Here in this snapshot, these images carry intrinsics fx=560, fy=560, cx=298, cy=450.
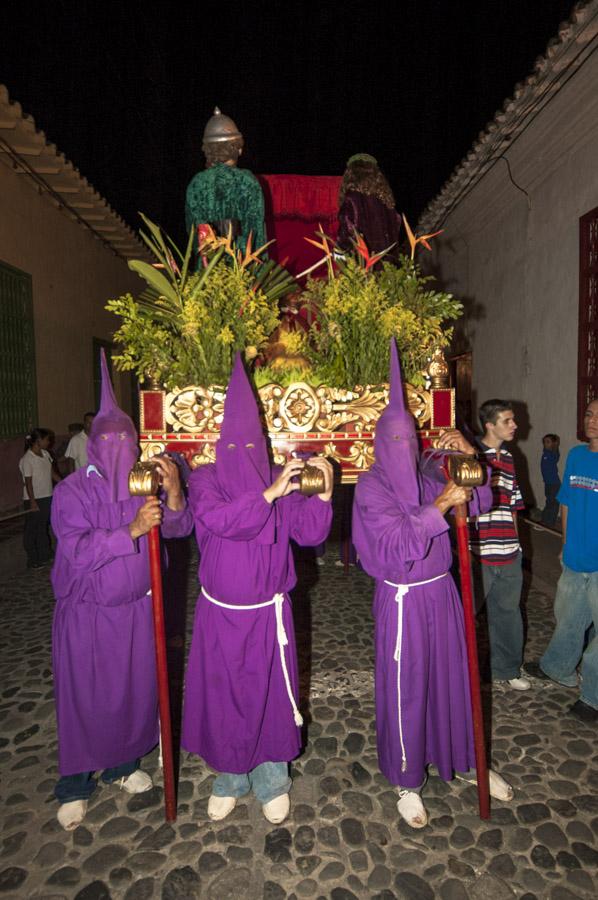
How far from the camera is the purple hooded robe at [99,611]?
262 cm

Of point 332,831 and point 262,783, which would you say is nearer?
point 332,831

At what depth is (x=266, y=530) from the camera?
8.49 feet

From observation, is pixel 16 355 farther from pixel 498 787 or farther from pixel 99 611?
pixel 498 787

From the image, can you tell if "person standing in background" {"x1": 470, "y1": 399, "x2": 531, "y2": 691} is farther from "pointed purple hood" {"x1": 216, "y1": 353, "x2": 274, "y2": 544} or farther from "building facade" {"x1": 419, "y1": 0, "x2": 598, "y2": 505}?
"building facade" {"x1": 419, "y1": 0, "x2": 598, "y2": 505}

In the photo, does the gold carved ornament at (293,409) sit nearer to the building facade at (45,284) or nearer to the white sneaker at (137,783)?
the white sneaker at (137,783)

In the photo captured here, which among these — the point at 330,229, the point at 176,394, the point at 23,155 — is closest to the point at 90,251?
the point at 23,155

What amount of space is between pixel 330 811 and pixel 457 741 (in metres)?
0.70

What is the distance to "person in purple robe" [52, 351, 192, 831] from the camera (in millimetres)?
2621

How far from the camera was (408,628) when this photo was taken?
2633 mm

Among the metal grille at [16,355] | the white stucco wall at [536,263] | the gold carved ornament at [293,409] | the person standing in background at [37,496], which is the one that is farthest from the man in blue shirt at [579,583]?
the metal grille at [16,355]

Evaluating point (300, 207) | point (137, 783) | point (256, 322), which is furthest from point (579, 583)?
point (300, 207)

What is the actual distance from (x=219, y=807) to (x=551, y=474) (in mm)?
6364

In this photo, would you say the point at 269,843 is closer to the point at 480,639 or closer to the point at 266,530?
the point at 266,530

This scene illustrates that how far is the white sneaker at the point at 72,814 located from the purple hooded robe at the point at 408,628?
4.79 feet
